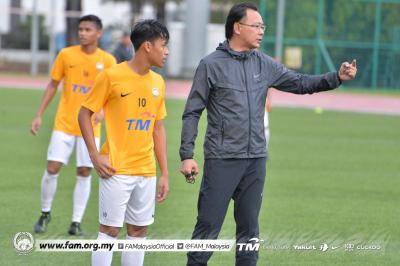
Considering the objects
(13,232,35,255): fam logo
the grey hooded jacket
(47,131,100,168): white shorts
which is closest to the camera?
the grey hooded jacket

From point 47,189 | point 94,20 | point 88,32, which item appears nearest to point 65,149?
point 47,189

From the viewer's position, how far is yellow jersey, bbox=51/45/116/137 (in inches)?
411

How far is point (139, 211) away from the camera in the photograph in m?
7.41

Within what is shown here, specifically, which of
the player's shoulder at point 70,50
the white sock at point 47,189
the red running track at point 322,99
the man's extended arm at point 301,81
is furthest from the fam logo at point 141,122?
the red running track at point 322,99

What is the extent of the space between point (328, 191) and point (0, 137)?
314 inches

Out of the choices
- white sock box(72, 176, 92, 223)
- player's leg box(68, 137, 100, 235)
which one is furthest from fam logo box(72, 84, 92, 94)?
white sock box(72, 176, 92, 223)

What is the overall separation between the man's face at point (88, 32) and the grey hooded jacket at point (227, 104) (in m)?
3.09

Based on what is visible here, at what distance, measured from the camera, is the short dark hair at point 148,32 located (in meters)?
7.27

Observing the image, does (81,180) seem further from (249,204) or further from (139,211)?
(249,204)

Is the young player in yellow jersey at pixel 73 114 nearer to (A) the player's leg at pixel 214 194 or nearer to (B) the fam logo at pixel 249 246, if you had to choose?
(A) the player's leg at pixel 214 194

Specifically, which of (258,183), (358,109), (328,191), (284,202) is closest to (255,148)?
(258,183)

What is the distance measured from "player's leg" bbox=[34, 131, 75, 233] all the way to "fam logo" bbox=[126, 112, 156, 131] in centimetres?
317

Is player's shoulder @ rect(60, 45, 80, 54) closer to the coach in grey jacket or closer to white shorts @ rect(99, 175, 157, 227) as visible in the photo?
the coach in grey jacket

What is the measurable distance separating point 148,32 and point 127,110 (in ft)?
1.92
